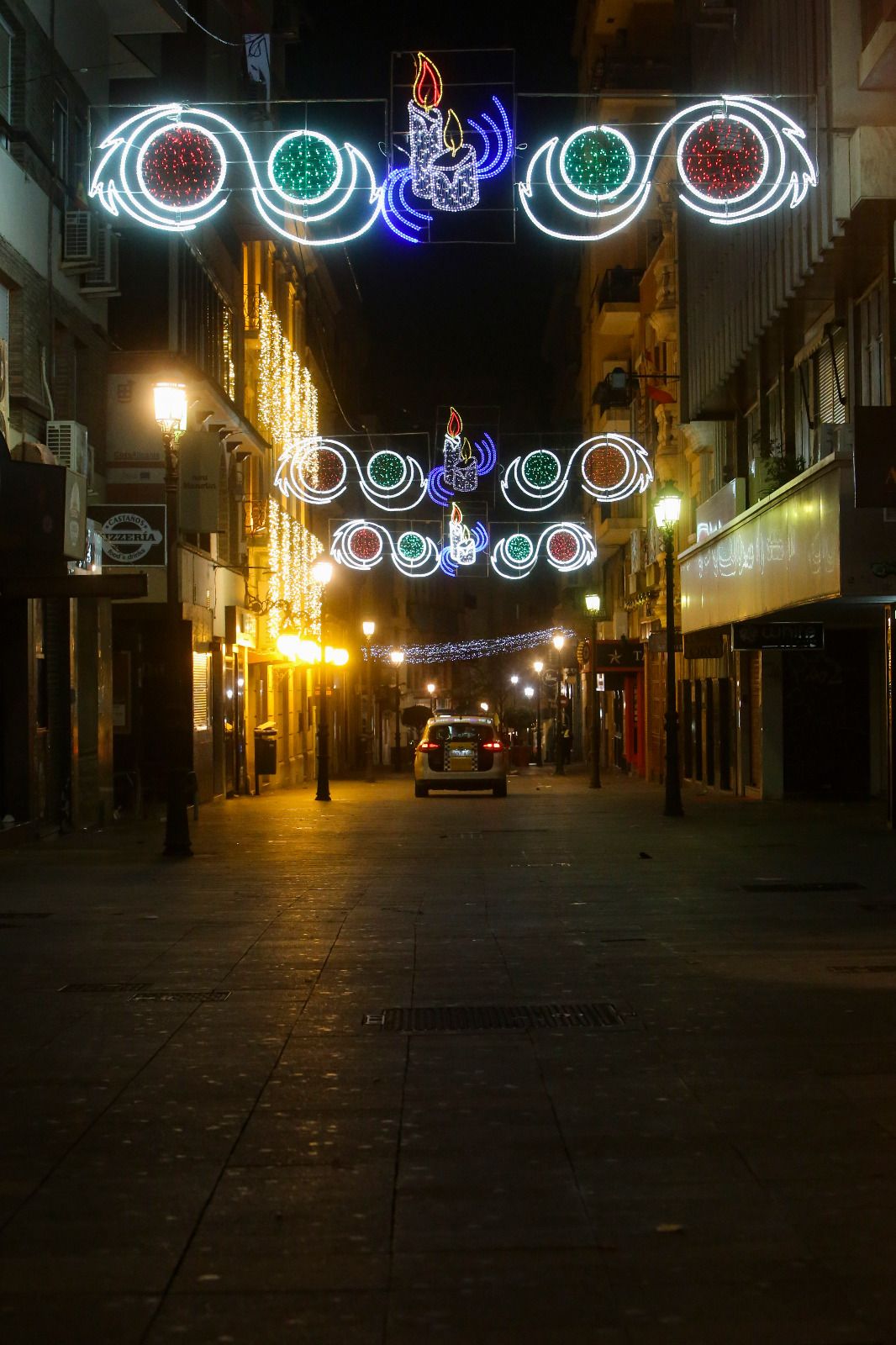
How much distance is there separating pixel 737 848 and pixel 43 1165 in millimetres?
14299

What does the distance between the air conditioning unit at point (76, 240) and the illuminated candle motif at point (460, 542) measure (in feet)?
59.7

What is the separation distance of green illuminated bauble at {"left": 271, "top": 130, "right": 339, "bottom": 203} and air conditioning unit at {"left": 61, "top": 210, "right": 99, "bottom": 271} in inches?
294

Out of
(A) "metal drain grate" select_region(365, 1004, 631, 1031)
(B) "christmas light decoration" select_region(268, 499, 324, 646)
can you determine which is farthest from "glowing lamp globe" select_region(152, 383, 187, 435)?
(B) "christmas light decoration" select_region(268, 499, 324, 646)

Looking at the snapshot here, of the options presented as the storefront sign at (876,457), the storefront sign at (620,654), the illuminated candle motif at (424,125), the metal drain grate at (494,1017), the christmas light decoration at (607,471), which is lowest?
the metal drain grate at (494,1017)

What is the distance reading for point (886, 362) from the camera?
20578 millimetres

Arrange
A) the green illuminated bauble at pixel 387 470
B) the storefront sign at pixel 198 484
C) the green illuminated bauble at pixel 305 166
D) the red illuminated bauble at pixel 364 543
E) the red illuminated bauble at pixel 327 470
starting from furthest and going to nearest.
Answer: the red illuminated bauble at pixel 364 543 → the red illuminated bauble at pixel 327 470 → the green illuminated bauble at pixel 387 470 → the storefront sign at pixel 198 484 → the green illuminated bauble at pixel 305 166

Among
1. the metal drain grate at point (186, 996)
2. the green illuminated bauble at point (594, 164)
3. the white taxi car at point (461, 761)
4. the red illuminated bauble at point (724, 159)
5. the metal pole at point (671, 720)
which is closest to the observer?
the metal drain grate at point (186, 996)

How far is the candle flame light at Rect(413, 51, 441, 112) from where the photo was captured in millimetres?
15359

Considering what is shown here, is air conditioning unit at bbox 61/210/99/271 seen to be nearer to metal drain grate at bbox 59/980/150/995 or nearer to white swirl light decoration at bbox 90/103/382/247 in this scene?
white swirl light decoration at bbox 90/103/382/247

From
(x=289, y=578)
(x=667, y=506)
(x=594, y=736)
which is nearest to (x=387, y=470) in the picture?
(x=667, y=506)

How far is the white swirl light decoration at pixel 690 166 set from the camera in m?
15.0

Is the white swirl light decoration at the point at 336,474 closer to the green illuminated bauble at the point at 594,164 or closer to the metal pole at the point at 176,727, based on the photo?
the metal pole at the point at 176,727

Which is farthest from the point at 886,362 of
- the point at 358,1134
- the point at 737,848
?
the point at 358,1134

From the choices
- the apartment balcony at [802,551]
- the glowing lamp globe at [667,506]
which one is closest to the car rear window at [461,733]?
the apartment balcony at [802,551]
